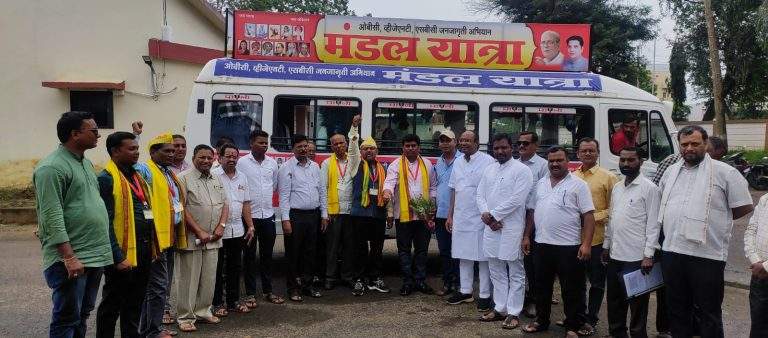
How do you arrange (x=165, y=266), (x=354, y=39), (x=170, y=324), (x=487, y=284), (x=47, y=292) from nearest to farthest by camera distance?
(x=165, y=266) → (x=170, y=324) → (x=487, y=284) → (x=47, y=292) → (x=354, y=39)

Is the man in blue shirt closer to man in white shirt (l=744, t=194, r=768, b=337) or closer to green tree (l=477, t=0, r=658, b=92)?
man in white shirt (l=744, t=194, r=768, b=337)

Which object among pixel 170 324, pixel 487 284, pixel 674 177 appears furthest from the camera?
pixel 487 284

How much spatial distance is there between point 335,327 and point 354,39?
429 centimetres

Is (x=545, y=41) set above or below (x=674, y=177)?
above

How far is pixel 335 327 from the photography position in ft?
17.8

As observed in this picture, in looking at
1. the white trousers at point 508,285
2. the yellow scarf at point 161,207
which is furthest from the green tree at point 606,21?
the yellow scarf at point 161,207

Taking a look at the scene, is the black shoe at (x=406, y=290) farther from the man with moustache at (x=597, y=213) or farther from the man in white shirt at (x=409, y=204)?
the man with moustache at (x=597, y=213)

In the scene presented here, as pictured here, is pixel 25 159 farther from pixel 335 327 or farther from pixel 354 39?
pixel 335 327

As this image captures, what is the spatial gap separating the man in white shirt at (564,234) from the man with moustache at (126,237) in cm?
319

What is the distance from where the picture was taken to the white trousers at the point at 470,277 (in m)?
5.86

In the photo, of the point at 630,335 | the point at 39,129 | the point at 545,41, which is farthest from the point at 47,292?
the point at 39,129

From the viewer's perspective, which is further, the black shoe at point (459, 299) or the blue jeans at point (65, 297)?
the black shoe at point (459, 299)

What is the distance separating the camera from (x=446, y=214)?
6.50 meters

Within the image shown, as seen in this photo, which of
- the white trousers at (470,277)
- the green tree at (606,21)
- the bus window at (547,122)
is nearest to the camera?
the white trousers at (470,277)
